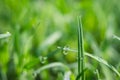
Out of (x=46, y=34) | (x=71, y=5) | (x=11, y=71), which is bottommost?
(x=11, y=71)

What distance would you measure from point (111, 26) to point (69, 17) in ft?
0.74

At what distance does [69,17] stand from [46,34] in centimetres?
18

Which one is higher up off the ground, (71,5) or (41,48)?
(71,5)

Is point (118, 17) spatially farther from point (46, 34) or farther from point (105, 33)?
point (46, 34)

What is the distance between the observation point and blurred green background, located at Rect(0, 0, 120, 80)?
55.1 inches

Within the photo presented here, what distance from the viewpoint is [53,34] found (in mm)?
1652

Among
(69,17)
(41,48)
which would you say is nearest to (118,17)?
(69,17)

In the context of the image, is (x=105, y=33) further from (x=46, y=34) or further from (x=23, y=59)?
(x=23, y=59)

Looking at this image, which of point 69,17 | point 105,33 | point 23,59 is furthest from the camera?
point 69,17

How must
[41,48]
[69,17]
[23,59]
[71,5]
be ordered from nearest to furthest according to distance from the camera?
1. [23,59]
2. [41,48]
3. [69,17]
4. [71,5]

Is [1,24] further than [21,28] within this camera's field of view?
Yes

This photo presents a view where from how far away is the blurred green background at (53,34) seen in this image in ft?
4.59

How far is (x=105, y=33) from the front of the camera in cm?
171

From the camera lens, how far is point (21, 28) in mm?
1617
